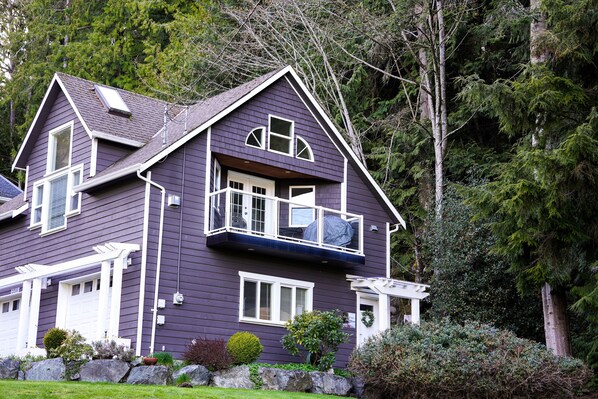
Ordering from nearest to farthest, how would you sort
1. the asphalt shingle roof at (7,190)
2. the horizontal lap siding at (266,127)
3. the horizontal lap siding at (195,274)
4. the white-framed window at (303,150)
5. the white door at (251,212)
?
the horizontal lap siding at (195,274) → the white door at (251,212) → the horizontal lap siding at (266,127) → the white-framed window at (303,150) → the asphalt shingle roof at (7,190)

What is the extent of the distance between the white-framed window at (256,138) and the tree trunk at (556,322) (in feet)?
26.8

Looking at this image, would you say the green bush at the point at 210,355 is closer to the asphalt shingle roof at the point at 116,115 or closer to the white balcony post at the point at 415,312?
the white balcony post at the point at 415,312

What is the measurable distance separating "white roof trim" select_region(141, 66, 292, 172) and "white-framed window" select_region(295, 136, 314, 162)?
70.6 inches

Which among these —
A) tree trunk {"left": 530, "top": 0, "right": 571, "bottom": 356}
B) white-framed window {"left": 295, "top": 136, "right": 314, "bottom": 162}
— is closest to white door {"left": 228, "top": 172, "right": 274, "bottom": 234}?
white-framed window {"left": 295, "top": 136, "right": 314, "bottom": 162}

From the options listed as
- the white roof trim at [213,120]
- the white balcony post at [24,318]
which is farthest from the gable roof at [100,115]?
the white balcony post at [24,318]

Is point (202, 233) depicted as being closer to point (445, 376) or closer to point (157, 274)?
point (157, 274)

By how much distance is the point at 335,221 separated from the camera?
2341 centimetres

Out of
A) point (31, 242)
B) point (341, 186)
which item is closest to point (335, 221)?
point (341, 186)

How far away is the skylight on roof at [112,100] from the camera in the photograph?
24234mm

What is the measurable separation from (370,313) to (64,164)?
9285 mm

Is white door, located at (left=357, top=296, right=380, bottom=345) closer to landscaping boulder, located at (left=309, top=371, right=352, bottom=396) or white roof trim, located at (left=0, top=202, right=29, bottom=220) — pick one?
landscaping boulder, located at (left=309, top=371, right=352, bottom=396)

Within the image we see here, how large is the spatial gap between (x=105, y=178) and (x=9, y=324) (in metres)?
6.45

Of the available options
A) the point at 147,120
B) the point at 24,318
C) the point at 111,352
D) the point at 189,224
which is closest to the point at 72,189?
the point at 147,120

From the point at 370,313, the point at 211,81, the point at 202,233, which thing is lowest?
the point at 370,313
